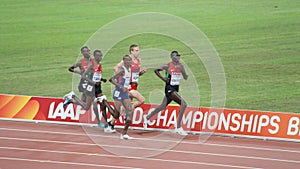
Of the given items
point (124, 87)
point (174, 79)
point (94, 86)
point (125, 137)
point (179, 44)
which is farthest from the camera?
point (179, 44)

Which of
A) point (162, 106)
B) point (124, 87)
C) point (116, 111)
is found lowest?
point (116, 111)

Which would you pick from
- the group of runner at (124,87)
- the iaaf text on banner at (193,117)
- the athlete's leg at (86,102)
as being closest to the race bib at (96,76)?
the group of runner at (124,87)

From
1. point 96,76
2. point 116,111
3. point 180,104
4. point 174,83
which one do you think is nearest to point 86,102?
point 96,76

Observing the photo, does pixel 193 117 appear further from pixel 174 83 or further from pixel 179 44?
pixel 179 44

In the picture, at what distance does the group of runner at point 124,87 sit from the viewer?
1745 centimetres

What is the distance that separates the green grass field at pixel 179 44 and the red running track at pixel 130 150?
3827mm

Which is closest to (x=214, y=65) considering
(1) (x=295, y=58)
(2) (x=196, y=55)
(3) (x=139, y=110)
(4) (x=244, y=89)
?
(2) (x=196, y=55)

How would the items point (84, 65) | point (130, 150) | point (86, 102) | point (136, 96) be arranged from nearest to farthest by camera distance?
point (130, 150), point (136, 96), point (86, 102), point (84, 65)

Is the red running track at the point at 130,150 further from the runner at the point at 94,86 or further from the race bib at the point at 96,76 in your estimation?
the race bib at the point at 96,76

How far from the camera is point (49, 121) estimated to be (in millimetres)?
19312

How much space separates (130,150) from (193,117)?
2.26 meters

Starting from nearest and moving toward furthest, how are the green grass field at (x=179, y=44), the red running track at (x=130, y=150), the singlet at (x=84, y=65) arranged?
the red running track at (x=130, y=150)
the singlet at (x=84, y=65)
the green grass field at (x=179, y=44)

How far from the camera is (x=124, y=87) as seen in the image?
17.4 metres

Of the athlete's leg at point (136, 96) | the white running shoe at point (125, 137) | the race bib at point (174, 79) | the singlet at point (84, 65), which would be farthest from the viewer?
the singlet at point (84, 65)
